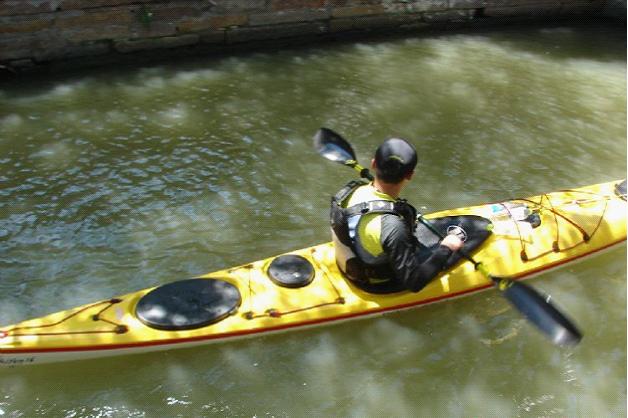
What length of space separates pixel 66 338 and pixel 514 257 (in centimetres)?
289

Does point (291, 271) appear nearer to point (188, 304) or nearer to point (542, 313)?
point (188, 304)

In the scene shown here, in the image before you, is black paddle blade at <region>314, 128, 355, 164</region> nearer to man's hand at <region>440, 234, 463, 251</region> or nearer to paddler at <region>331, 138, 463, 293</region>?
paddler at <region>331, 138, 463, 293</region>

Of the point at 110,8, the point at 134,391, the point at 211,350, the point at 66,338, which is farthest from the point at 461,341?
the point at 110,8

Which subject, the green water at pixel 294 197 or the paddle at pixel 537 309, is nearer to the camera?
the paddle at pixel 537 309

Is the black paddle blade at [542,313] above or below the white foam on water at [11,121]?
below

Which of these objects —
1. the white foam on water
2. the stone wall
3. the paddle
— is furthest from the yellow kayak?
the stone wall

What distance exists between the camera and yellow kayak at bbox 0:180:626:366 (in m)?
3.18

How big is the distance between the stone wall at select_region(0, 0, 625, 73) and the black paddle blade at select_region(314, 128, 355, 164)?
11.9ft

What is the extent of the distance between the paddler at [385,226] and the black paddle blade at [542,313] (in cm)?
42

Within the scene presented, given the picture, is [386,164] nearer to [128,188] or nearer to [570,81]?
[128,188]

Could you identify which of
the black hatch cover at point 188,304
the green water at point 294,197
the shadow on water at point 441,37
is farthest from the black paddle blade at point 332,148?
the shadow on water at point 441,37

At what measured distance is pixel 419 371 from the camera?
136 inches

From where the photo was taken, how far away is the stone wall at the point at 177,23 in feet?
21.5

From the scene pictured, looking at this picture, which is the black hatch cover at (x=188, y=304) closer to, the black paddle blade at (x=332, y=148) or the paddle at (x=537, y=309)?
the paddle at (x=537, y=309)
